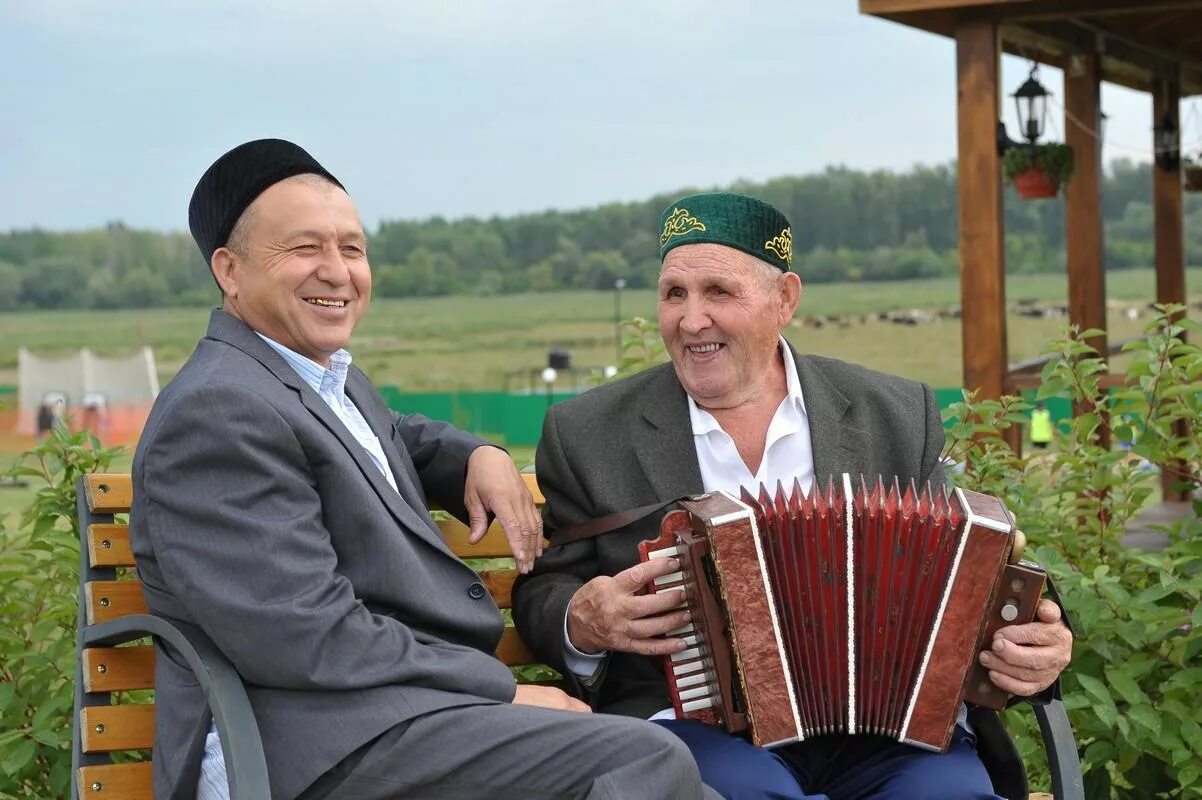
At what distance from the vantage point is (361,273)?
2.82 meters

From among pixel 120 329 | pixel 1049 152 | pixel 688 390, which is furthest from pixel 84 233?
pixel 688 390

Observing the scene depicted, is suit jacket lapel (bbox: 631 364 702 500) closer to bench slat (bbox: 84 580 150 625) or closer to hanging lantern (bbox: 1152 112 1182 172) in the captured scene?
bench slat (bbox: 84 580 150 625)

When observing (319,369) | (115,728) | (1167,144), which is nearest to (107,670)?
(115,728)

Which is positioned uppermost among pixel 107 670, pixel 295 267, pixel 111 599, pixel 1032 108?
pixel 1032 108

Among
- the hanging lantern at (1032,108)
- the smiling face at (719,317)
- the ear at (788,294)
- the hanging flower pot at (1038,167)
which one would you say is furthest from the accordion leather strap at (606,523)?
the hanging lantern at (1032,108)

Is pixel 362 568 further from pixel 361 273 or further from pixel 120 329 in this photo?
pixel 120 329

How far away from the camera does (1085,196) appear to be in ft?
32.4

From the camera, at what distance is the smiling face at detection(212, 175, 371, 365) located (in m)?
2.72

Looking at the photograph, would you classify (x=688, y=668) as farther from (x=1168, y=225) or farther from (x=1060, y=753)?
(x=1168, y=225)

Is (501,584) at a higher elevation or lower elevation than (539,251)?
lower

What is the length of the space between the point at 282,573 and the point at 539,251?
3452cm

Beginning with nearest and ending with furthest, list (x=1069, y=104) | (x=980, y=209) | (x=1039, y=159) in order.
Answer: (x=980, y=209)
(x=1039, y=159)
(x=1069, y=104)

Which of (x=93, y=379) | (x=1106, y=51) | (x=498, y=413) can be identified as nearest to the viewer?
(x=1106, y=51)

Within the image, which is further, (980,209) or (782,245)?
(980,209)
